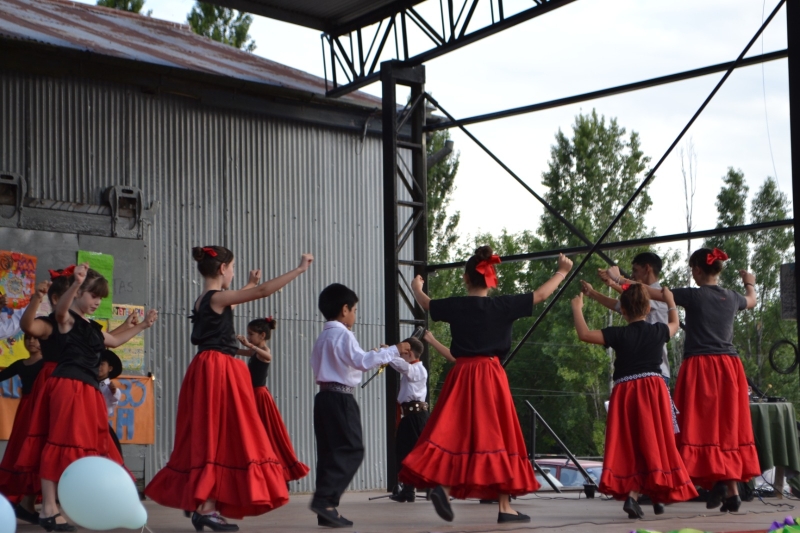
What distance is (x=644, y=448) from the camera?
6.22 m

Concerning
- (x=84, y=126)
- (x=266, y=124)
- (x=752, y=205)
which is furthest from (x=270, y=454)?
(x=752, y=205)

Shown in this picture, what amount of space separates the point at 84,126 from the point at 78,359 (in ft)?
16.5

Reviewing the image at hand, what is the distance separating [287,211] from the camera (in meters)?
11.7

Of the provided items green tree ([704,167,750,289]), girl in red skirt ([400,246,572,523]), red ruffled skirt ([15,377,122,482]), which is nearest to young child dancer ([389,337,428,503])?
girl in red skirt ([400,246,572,523])

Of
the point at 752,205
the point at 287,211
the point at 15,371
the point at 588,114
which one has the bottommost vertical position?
the point at 15,371

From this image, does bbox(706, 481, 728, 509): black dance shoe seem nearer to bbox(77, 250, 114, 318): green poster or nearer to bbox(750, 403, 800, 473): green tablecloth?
bbox(750, 403, 800, 473): green tablecloth

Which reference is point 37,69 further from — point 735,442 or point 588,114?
point 588,114

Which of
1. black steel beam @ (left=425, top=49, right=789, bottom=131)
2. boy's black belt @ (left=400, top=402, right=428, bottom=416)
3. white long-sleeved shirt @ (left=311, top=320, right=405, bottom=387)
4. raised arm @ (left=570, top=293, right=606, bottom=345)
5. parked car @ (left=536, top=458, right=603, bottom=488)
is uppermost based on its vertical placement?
black steel beam @ (left=425, top=49, right=789, bottom=131)

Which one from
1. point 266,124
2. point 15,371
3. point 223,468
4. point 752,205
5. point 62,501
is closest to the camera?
point 62,501

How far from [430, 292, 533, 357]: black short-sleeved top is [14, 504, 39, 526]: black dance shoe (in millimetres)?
2865

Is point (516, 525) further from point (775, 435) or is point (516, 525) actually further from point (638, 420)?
point (775, 435)

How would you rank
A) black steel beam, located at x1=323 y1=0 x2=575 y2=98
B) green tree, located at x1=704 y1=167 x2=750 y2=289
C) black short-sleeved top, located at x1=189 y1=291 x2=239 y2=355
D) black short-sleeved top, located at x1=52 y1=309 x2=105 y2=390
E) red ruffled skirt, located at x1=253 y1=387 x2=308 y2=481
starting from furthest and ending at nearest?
green tree, located at x1=704 y1=167 x2=750 y2=289, black steel beam, located at x1=323 y1=0 x2=575 y2=98, red ruffled skirt, located at x1=253 y1=387 x2=308 y2=481, black short-sleeved top, located at x1=52 y1=309 x2=105 y2=390, black short-sleeved top, located at x1=189 y1=291 x2=239 y2=355

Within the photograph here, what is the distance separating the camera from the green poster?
32.9 feet

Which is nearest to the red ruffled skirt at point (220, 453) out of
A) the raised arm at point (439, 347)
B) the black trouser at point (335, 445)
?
the black trouser at point (335, 445)
